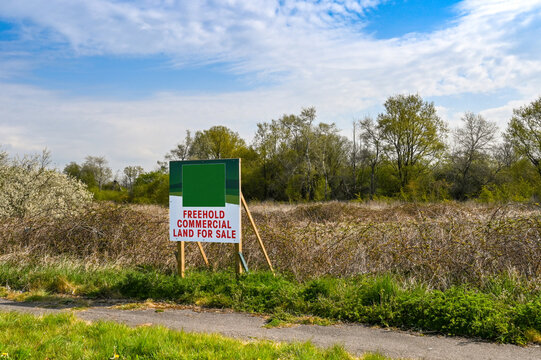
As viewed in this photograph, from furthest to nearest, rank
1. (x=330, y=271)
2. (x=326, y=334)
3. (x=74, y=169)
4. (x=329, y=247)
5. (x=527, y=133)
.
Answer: (x=74, y=169)
(x=527, y=133)
(x=329, y=247)
(x=330, y=271)
(x=326, y=334)

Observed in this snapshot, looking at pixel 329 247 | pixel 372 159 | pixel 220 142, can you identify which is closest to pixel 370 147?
pixel 372 159

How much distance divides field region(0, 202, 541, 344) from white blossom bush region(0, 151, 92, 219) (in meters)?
4.86

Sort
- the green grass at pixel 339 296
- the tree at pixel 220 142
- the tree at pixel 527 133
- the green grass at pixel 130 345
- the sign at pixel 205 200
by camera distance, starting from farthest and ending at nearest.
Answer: the tree at pixel 220 142 < the tree at pixel 527 133 < the sign at pixel 205 200 < the green grass at pixel 339 296 < the green grass at pixel 130 345

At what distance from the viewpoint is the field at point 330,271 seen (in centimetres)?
617

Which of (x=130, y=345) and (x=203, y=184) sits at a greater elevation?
(x=203, y=184)

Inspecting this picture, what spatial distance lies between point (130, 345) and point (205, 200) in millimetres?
3840

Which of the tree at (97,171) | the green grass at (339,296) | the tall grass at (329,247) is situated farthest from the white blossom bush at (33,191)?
the tree at (97,171)

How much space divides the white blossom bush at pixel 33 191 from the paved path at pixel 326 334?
947cm

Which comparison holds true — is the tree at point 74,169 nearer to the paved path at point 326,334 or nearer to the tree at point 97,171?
the tree at point 97,171

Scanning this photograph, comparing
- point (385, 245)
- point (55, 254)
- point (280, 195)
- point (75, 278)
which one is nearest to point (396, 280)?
point (385, 245)

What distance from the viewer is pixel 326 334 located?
5852 mm

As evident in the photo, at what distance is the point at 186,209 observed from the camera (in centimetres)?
857

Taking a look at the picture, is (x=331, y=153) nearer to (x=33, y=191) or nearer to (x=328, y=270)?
(x=33, y=191)

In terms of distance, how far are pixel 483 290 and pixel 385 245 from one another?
2.03 meters
